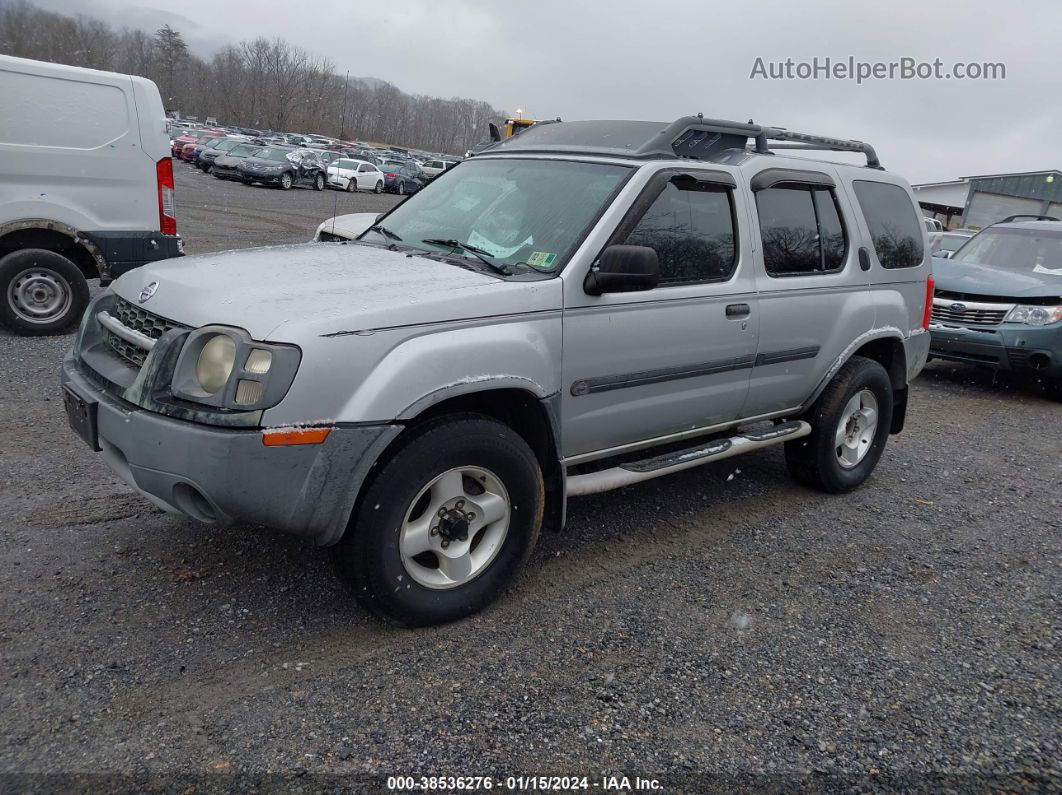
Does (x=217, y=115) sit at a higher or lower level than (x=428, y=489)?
higher

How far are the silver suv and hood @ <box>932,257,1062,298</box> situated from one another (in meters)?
4.29

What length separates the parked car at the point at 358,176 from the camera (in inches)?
1417

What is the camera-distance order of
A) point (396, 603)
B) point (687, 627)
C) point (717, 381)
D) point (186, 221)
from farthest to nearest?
point (186, 221)
point (717, 381)
point (687, 627)
point (396, 603)

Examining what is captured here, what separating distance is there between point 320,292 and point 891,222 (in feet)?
12.6

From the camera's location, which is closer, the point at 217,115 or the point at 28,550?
the point at 28,550

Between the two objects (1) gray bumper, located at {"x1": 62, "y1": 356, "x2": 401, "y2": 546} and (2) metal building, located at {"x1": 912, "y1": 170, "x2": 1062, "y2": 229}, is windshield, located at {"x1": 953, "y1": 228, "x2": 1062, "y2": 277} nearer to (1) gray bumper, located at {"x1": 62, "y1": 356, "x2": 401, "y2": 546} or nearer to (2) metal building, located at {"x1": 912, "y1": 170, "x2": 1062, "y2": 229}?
(1) gray bumper, located at {"x1": 62, "y1": 356, "x2": 401, "y2": 546}

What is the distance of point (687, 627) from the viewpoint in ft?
11.6

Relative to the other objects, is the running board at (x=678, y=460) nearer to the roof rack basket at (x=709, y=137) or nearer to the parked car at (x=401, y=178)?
the roof rack basket at (x=709, y=137)

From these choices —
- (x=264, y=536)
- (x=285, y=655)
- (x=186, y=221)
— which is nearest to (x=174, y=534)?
(x=264, y=536)

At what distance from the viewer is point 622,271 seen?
349cm

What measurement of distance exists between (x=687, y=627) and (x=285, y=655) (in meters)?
1.63

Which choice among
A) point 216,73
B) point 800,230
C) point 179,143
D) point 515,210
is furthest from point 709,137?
point 216,73

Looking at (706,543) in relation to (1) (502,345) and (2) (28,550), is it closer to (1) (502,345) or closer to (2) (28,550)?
(1) (502,345)

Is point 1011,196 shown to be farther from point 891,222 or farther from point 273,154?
point 891,222
